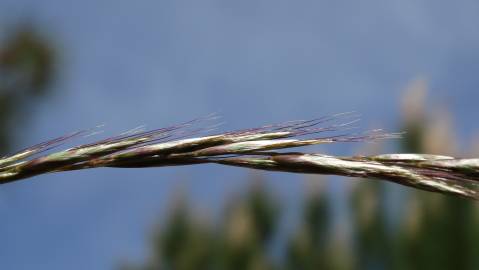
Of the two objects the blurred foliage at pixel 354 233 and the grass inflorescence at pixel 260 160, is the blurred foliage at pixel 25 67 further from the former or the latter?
the grass inflorescence at pixel 260 160

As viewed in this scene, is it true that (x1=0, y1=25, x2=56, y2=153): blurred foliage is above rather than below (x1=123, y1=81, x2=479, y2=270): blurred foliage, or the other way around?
above

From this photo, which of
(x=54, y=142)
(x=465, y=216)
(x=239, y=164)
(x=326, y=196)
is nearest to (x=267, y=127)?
(x=239, y=164)

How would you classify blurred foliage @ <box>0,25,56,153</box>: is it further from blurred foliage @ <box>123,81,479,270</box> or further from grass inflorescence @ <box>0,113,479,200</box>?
grass inflorescence @ <box>0,113,479,200</box>

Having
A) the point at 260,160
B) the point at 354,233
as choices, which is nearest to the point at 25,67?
the point at 354,233

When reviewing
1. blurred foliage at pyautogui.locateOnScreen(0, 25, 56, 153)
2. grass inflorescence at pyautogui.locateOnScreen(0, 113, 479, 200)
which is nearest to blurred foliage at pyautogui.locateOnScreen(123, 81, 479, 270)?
blurred foliage at pyautogui.locateOnScreen(0, 25, 56, 153)

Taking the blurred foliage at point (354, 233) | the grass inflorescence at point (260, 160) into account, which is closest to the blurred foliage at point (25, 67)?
the blurred foliage at point (354, 233)

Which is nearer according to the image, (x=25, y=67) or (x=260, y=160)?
(x=260, y=160)

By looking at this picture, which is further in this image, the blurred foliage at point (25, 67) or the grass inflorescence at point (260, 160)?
the blurred foliage at point (25, 67)

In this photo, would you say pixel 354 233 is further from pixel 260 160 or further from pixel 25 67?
pixel 260 160

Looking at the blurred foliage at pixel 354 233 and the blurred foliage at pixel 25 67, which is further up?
the blurred foliage at pixel 25 67
